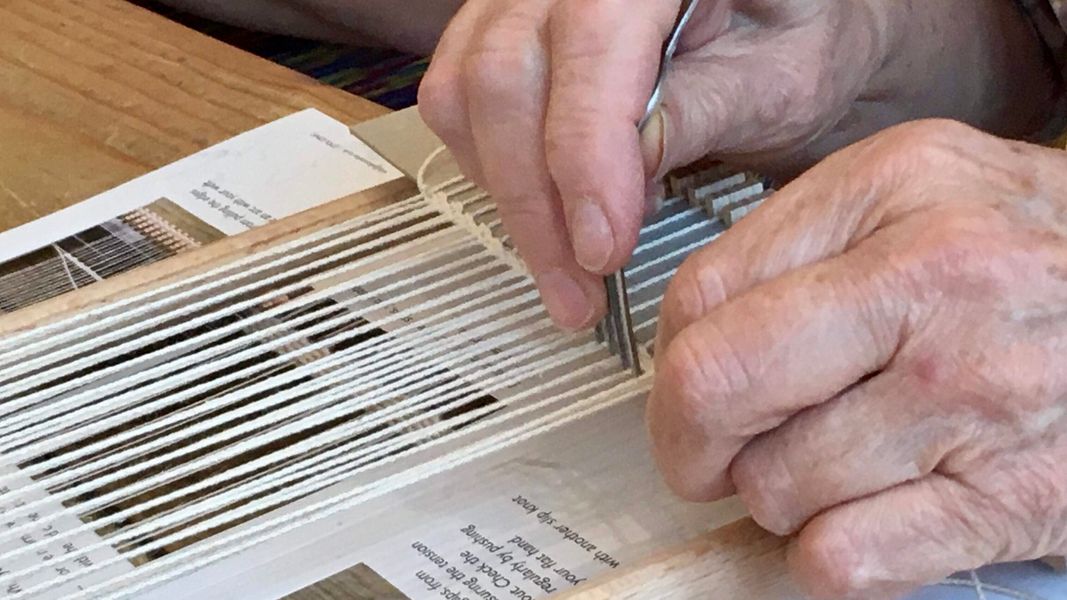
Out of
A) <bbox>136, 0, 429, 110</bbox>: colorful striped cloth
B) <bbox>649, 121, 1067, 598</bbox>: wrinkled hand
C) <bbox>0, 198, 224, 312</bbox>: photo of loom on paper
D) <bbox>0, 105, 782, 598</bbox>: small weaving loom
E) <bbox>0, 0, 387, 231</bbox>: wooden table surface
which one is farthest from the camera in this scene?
<bbox>136, 0, 429, 110</bbox>: colorful striped cloth

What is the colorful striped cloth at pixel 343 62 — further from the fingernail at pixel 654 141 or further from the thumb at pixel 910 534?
the thumb at pixel 910 534

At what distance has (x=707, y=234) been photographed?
687 millimetres

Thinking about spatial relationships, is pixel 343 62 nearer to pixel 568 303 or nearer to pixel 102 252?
pixel 102 252

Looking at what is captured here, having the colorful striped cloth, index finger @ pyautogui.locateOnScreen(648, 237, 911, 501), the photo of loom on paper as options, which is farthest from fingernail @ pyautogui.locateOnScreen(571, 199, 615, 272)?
the colorful striped cloth

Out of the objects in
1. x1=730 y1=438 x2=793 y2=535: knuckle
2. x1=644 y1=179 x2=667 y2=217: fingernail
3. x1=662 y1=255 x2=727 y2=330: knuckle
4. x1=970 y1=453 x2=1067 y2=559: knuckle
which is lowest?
x1=970 y1=453 x2=1067 y2=559: knuckle

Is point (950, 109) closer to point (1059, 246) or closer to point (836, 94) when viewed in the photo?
point (836, 94)

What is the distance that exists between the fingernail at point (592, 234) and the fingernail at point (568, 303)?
38 mm

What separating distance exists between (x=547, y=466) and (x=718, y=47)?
24 centimetres

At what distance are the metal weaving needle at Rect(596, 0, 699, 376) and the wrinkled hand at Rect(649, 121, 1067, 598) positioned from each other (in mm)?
113

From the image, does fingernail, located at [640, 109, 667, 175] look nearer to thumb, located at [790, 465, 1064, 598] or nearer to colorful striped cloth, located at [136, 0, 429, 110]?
thumb, located at [790, 465, 1064, 598]

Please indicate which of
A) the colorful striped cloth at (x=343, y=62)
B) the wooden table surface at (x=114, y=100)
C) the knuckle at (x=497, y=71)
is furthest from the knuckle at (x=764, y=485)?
the colorful striped cloth at (x=343, y=62)

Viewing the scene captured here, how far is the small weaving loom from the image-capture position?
0.54 metres

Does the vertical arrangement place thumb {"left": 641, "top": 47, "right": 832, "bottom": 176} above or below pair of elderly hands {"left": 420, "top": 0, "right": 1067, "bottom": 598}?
above

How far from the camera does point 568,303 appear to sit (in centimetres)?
58
